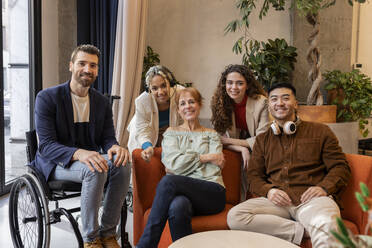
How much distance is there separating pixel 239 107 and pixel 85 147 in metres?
1.07

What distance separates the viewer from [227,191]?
2.43 metres

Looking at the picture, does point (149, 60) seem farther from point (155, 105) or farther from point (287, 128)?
point (287, 128)

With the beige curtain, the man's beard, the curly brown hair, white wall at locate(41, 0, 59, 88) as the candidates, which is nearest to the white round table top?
the curly brown hair

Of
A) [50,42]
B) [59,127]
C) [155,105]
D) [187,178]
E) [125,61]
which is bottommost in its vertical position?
[187,178]

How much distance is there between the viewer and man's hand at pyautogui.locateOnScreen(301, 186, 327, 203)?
2021 millimetres

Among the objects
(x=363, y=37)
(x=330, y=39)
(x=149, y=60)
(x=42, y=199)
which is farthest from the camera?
(x=363, y=37)

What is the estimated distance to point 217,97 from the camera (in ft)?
8.73

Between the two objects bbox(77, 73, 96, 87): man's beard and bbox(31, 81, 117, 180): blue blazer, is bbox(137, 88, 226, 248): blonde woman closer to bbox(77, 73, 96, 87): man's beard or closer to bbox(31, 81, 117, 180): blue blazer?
bbox(31, 81, 117, 180): blue blazer

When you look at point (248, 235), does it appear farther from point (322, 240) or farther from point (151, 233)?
point (151, 233)

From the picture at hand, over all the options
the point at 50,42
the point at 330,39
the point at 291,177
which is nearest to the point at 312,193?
the point at 291,177

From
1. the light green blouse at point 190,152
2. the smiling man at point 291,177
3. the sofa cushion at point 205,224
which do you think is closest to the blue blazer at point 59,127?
the light green blouse at point 190,152

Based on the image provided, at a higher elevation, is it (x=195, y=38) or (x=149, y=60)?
(x=195, y=38)

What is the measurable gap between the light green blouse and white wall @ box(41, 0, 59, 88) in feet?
8.07

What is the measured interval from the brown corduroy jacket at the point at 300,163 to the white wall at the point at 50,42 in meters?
2.91
